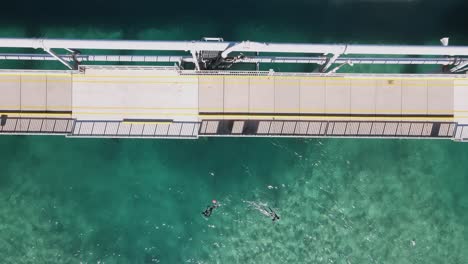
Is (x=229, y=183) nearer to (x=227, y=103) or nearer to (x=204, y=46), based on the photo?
(x=227, y=103)

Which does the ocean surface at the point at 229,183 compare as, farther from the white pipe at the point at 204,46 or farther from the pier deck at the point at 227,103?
the white pipe at the point at 204,46

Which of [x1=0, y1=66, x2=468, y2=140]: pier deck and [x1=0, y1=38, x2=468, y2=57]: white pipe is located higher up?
[x1=0, y1=38, x2=468, y2=57]: white pipe

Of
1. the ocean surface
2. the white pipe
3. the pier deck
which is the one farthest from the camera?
the ocean surface

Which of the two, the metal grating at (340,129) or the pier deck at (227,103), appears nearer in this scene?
the pier deck at (227,103)

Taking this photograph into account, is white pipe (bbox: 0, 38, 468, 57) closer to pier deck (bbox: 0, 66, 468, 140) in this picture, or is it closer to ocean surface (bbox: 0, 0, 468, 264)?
pier deck (bbox: 0, 66, 468, 140)

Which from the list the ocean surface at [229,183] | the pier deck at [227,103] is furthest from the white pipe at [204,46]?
the ocean surface at [229,183]

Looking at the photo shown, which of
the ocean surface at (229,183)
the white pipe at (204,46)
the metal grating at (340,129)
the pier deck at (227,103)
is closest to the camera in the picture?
the white pipe at (204,46)

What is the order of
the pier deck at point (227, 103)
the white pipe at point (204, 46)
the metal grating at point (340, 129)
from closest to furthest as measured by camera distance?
the white pipe at point (204, 46), the pier deck at point (227, 103), the metal grating at point (340, 129)

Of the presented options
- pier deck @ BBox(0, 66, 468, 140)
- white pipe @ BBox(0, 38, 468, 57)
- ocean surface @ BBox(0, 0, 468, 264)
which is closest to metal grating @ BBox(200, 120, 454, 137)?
pier deck @ BBox(0, 66, 468, 140)

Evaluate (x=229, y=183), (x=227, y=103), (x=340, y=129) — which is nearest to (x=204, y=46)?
(x=227, y=103)

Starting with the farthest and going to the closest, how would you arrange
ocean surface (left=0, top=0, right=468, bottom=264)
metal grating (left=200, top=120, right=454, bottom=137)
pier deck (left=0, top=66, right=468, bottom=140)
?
ocean surface (left=0, top=0, right=468, bottom=264) < metal grating (left=200, top=120, right=454, bottom=137) < pier deck (left=0, top=66, right=468, bottom=140)
